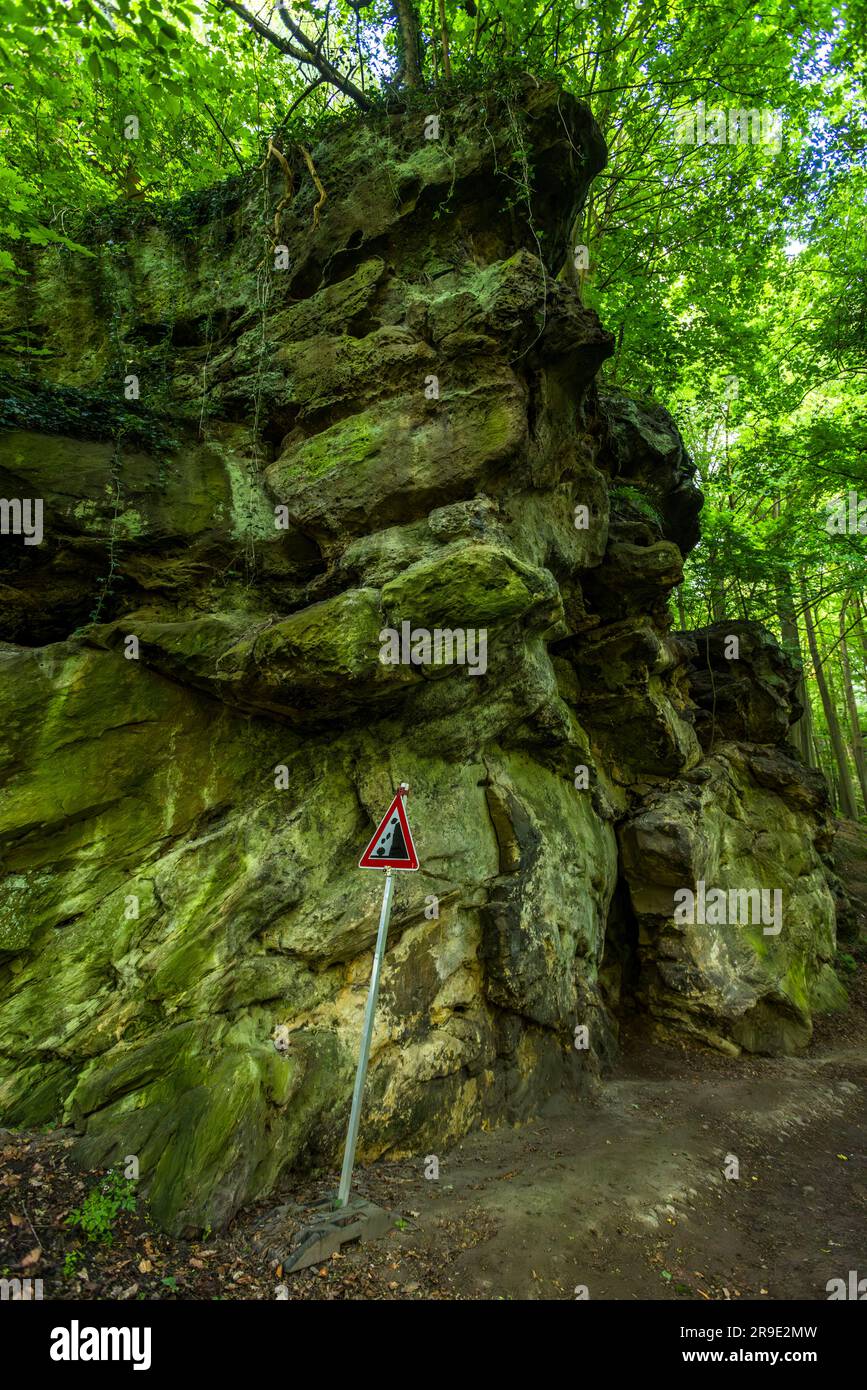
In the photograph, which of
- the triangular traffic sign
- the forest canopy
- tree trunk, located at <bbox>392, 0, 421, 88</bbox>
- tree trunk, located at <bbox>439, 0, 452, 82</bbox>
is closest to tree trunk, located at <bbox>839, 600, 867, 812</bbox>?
the forest canopy

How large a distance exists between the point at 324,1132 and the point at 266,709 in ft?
12.9

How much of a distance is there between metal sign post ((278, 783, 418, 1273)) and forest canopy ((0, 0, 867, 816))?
25.1ft

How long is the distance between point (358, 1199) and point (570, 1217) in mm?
1734

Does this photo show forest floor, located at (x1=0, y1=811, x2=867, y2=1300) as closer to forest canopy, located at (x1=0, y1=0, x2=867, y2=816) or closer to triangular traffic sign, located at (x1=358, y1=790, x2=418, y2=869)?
triangular traffic sign, located at (x1=358, y1=790, x2=418, y2=869)

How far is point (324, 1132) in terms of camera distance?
5.23m

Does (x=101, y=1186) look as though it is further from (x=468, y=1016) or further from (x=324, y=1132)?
(x=468, y=1016)

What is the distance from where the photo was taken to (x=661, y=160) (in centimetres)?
1271

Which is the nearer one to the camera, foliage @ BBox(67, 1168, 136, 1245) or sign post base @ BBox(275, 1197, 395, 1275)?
Answer: foliage @ BBox(67, 1168, 136, 1245)

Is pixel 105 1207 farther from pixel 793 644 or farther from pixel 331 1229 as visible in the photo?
pixel 793 644

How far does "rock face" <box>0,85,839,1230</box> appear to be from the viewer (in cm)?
529

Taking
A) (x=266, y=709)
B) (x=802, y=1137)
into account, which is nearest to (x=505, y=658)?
(x=266, y=709)
